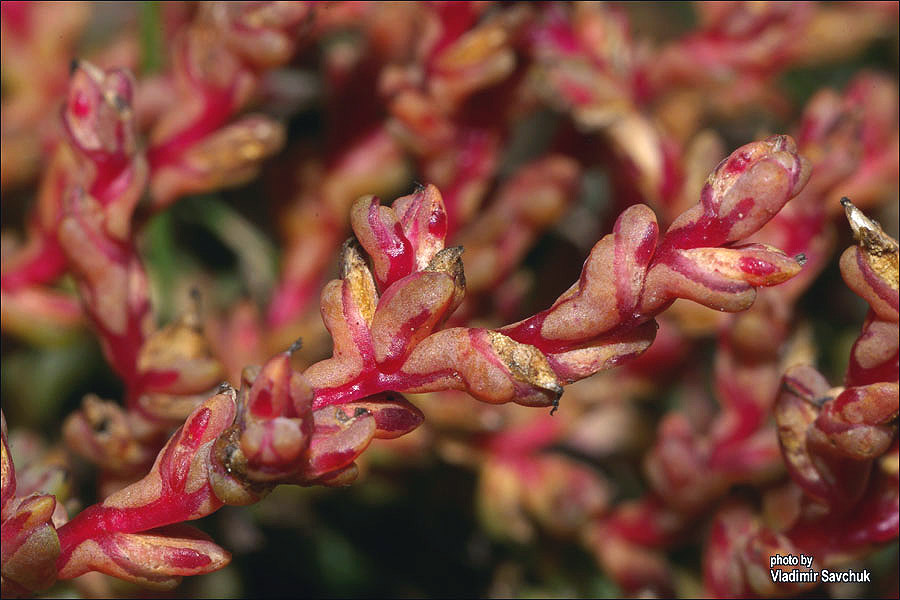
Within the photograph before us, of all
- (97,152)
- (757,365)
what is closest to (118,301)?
(97,152)

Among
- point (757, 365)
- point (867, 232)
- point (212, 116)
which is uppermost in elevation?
point (212, 116)

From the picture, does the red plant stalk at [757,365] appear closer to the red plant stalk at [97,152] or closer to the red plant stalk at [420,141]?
the red plant stalk at [420,141]

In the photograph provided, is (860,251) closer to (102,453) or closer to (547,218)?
(547,218)

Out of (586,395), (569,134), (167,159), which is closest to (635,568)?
(586,395)

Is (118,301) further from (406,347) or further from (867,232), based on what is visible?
(867,232)

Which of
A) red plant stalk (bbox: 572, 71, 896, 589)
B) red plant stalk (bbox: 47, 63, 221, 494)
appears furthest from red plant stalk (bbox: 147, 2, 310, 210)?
red plant stalk (bbox: 572, 71, 896, 589)

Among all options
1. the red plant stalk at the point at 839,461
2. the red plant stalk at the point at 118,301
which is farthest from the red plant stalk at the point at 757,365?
the red plant stalk at the point at 118,301
